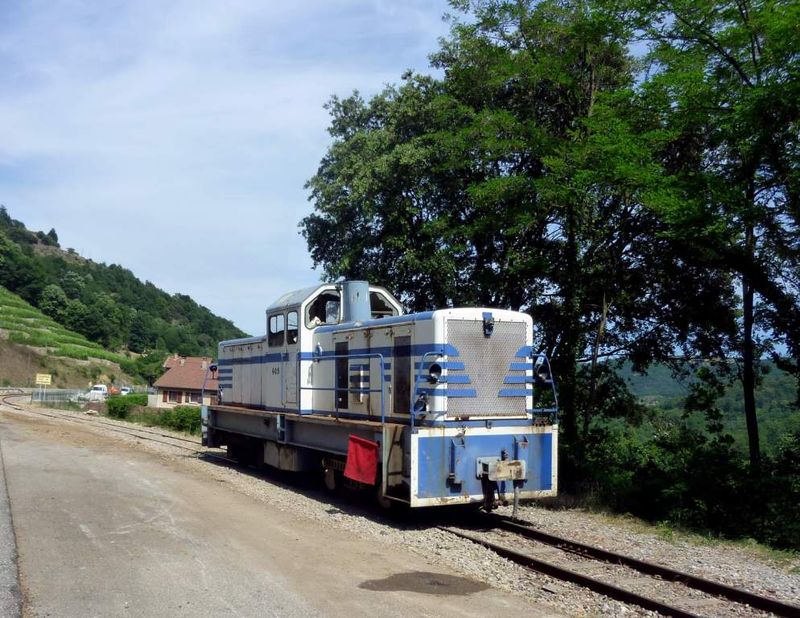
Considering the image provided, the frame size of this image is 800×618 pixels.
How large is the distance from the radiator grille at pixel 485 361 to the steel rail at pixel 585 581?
1.94 m

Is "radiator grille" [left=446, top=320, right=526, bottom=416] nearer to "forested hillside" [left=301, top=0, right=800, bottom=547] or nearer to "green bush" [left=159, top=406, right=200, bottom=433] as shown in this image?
"forested hillside" [left=301, top=0, right=800, bottom=547]

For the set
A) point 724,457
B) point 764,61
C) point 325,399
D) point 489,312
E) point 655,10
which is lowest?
point 724,457

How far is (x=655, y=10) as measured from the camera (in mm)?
12078

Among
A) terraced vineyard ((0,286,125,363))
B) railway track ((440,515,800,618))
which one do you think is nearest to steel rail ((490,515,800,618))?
railway track ((440,515,800,618))

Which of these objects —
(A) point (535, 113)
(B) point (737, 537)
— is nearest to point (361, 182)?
(A) point (535, 113)

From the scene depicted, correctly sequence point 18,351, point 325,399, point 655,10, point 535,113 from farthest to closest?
point 18,351, point 535,113, point 325,399, point 655,10

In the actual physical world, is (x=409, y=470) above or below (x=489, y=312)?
below

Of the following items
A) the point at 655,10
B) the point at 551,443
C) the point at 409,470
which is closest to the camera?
the point at 409,470

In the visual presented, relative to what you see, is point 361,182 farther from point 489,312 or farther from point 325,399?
point 489,312

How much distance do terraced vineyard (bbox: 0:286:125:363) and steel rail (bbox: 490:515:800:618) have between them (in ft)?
280

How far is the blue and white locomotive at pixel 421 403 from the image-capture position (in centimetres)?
978

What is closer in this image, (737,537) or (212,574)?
(212,574)

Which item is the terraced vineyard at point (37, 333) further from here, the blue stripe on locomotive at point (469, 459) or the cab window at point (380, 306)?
the blue stripe on locomotive at point (469, 459)

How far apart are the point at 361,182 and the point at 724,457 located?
10.2m
